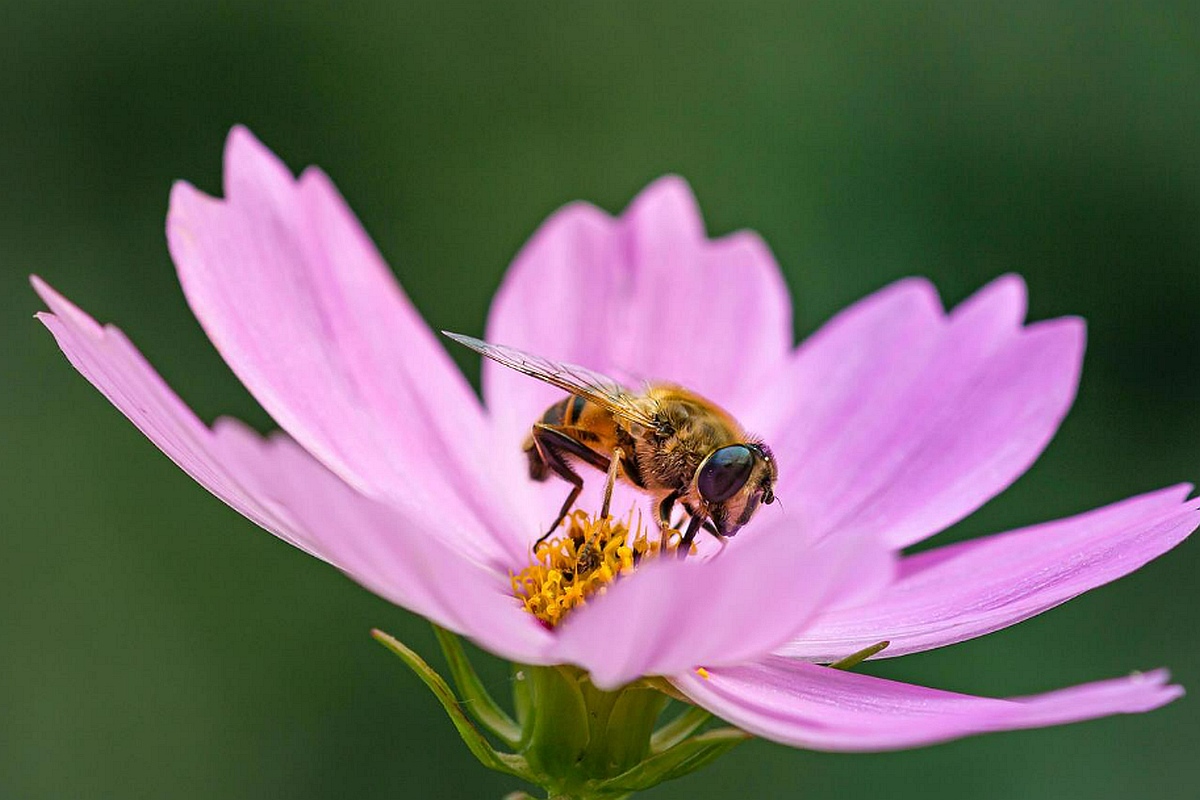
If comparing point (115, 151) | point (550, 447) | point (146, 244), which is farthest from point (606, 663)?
point (115, 151)

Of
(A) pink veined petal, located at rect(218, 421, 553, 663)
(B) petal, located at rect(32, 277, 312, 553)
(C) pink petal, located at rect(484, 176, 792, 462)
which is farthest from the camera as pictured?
(C) pink petal, located at rect(484, 176, 792, 462)

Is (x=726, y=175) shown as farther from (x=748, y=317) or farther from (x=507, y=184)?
(x=748, y=317)

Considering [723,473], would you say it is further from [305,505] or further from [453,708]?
[305,505]

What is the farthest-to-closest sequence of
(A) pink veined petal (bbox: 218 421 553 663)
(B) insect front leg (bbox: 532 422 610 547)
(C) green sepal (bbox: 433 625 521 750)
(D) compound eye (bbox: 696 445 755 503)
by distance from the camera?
(B) insect front leg (bbox: 532 422 610 547) → (D) compound eye (bbox: 696 445 755 503) → (C) green sepal (bbox: 433 625 521 750) → (A) pink veined petal (bbox: 218 421 553 663)

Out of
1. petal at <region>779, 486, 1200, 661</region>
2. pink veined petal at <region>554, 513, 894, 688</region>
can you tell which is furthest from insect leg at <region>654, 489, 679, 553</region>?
pink veined petal at <region>554, 513, 894, 688</region>

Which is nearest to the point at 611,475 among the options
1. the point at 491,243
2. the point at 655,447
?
the point at 655,447

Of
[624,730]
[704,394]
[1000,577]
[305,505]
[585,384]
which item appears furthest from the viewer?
[704,394]

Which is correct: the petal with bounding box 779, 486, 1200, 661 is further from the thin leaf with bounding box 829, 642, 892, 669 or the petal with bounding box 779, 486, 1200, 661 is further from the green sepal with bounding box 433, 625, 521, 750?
the green sepal with bounding box 433, 625, 521, 750

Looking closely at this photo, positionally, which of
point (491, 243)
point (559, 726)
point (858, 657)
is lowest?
point (559, 726)
